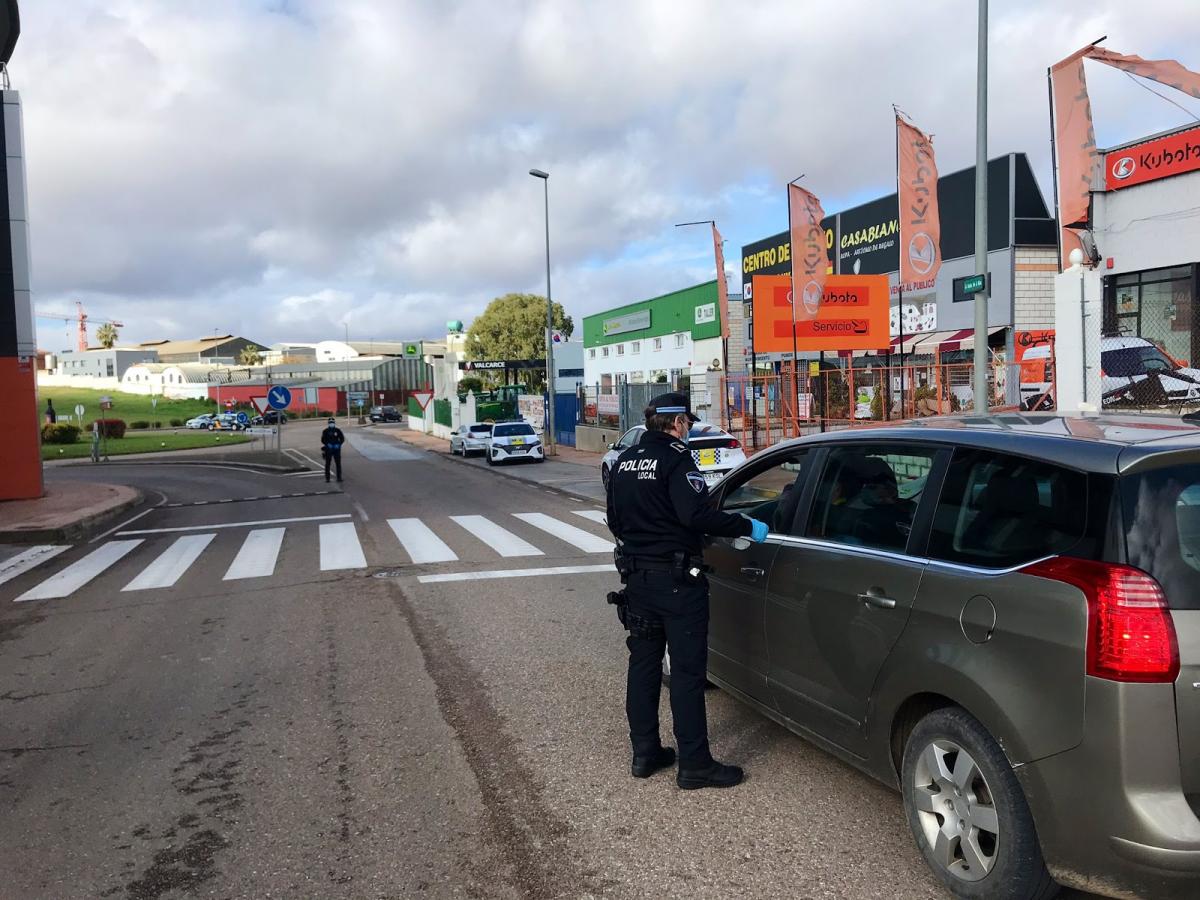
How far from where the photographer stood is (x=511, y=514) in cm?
1594

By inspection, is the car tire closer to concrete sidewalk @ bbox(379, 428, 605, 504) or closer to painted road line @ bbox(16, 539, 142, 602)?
painted road line @ bbox(16, 539, 142, 602)

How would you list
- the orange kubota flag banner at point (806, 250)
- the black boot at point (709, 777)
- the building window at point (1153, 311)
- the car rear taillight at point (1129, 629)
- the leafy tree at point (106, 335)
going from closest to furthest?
the car rear taillight at point (1129, 629), the black boot at point (709, 777), the building window at point (1153, 311), the orange kubota flag banner at point (806, 250), the leafy tree at point (106, 335)

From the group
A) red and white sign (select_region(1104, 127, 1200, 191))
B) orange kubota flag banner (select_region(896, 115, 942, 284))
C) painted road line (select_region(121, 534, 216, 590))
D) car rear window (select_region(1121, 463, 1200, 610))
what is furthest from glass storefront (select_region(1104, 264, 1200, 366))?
car rear window (select_region(1121, 463, 1200, 610))

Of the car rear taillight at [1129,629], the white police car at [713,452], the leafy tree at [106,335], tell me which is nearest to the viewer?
the car rear taillight at [1129,629]

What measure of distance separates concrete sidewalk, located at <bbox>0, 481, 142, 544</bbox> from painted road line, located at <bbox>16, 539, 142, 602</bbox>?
4.45ft

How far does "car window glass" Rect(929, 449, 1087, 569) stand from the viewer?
9.78 feet

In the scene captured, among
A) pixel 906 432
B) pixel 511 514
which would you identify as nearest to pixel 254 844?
pixel 906 432

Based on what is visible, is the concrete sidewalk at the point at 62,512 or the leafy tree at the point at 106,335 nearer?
the concrete sidewalk at the point at 62,512

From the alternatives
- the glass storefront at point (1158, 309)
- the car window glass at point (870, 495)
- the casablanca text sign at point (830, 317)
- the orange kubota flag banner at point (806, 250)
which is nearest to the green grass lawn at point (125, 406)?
the casablanca text sign at point (830, 317)

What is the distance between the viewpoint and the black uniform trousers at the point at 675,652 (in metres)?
4.12

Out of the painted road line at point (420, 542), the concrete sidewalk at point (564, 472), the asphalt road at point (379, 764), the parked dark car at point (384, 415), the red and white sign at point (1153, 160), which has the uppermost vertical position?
the red and white sign at point (1153, 160)

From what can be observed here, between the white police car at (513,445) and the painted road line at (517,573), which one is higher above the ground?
the white police car at (513,445)

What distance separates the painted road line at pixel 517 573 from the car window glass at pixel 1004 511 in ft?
22.1

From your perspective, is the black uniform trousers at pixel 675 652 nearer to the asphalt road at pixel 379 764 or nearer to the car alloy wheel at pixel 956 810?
the asphalt road at pixel 379 764
